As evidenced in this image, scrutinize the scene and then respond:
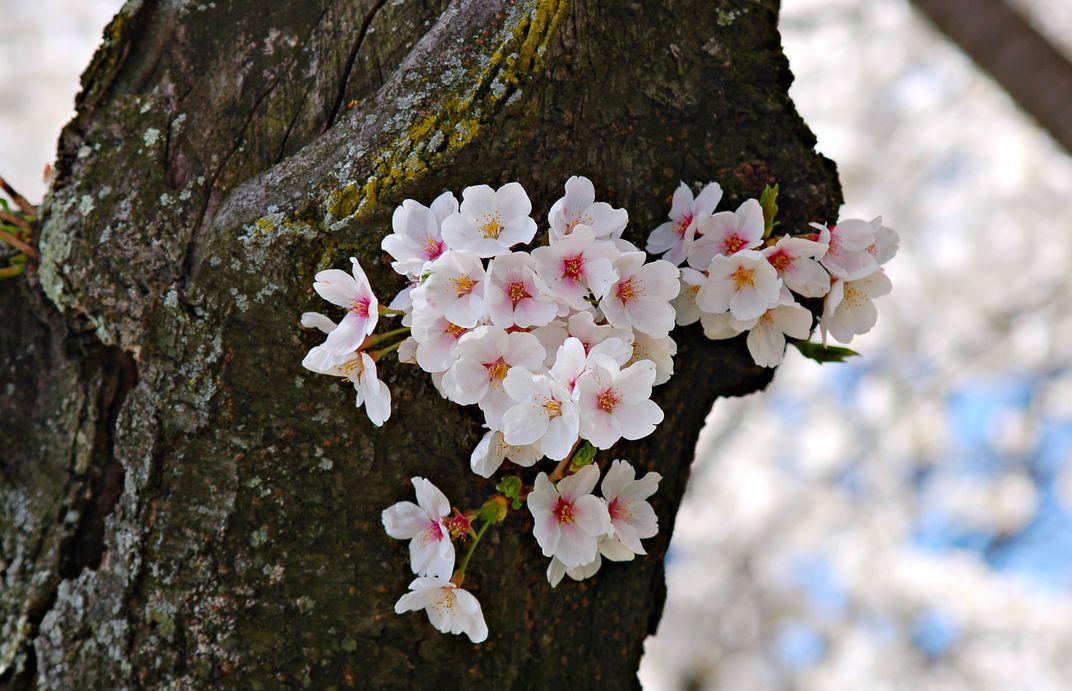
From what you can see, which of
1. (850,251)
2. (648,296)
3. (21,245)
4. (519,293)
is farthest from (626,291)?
(21,245)

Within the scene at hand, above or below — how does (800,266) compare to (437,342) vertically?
below

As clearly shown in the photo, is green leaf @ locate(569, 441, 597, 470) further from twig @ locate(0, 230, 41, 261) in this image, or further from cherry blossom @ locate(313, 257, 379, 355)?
twig @ locate(0, 230, 41, 261)

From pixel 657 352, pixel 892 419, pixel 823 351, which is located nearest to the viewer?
pixel 657 352

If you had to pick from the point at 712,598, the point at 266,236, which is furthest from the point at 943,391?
the point at 266,236

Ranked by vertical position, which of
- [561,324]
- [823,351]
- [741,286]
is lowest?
[823,351]

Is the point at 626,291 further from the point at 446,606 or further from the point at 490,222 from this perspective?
the point at 446,606

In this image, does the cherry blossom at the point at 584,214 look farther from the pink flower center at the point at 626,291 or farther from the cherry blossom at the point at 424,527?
the cherry blossom at the point at 424,527

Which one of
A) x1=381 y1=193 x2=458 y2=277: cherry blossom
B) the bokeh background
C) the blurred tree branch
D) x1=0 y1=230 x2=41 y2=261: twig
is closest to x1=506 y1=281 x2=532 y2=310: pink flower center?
x1=381 y1=193 x2=458 y2=277: cherry blossom

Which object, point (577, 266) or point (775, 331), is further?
point (775, 331)
